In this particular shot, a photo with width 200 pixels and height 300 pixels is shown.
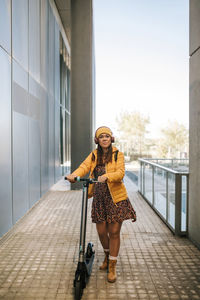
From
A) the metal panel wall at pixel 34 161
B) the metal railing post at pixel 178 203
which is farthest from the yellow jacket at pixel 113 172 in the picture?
the metal panel wall at pixel 34 161

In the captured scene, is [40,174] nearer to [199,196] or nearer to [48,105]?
[48,105]

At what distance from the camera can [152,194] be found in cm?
617

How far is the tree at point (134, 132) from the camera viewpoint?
41263 millimetres

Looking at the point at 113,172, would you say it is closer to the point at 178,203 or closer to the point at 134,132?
the point at 178,203

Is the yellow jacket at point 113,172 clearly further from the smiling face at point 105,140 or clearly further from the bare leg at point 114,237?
the bare leg at point 114,237

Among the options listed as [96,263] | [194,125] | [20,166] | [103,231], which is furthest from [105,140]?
[20,166]

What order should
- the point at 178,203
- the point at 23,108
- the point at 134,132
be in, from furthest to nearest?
the point at 134,132, the point at 23,108, the point at 178,203

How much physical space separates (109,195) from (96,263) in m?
1.10

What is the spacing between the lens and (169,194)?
4.74m

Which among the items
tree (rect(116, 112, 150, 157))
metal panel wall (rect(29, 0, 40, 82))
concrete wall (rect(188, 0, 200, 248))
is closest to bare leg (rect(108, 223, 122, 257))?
concrete wall (rect(188, 0, 200, 248))

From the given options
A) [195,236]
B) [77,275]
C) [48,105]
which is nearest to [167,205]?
[195,236]

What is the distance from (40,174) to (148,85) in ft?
197

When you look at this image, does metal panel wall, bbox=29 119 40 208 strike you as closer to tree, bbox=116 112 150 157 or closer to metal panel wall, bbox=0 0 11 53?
metal panel wall, bbox=0 0 11 53

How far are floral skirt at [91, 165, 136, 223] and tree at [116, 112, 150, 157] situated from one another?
38415 mm
